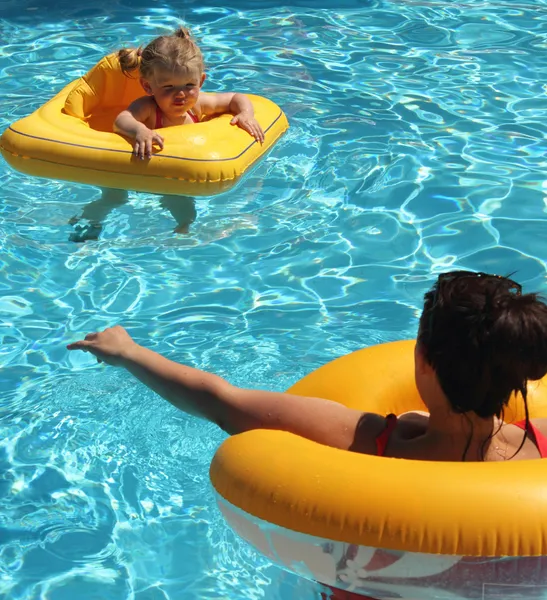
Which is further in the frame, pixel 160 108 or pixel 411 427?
pixel 160 108

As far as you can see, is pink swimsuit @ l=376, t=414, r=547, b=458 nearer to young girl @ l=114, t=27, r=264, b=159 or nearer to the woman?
the woman

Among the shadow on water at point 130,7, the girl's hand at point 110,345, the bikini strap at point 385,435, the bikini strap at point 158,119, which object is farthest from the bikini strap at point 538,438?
the shadow on water at point 130,7

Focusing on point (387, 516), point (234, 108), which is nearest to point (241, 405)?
point (387, 516)

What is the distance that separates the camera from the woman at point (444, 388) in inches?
73.8

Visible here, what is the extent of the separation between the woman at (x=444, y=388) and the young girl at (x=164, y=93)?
2382mm

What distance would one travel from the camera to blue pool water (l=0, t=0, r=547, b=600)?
2883 mm

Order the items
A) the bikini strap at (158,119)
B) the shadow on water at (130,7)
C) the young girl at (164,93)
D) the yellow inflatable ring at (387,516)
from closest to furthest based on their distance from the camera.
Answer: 1. the yellow inflatable ring at (387,516)
2. the young girl at (164,93)
3. the bikini strap at (158,119)
4. the shadow on water at (130,7)

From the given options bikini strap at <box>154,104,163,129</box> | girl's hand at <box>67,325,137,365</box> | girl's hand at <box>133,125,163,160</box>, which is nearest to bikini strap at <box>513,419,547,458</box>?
girl's hand at <box>67,325,137,365</box>

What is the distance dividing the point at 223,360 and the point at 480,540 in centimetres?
189

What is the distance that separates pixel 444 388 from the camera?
1.96m

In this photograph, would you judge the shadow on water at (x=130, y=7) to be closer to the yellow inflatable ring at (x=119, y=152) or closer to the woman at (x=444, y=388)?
the yellow inflatable ring at (x=119, y=152)

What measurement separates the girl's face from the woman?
252 centimetres

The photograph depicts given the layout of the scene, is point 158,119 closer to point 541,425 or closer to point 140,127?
point 140,127

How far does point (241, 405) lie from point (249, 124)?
9.39ft
